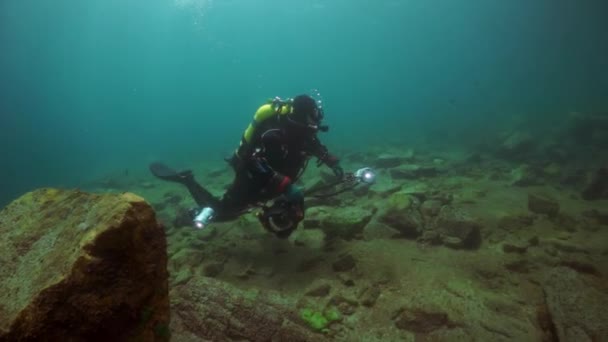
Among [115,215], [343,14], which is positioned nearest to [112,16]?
[343,14]

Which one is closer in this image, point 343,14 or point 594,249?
point 594,249

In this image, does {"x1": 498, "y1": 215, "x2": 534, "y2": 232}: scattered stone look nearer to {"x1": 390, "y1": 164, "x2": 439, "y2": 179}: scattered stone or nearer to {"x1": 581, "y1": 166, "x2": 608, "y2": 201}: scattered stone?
{"x1": 581, "y1": 166, "x2": 608, "y2": 201}: scattered stone

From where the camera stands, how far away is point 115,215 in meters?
2.22

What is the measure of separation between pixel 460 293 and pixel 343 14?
6540 centimetres

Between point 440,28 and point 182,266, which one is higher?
point 440,28

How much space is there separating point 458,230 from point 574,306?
217 centimetres

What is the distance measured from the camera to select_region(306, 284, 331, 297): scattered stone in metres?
4.57

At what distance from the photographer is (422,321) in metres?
3.90

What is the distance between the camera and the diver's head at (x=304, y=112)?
580 centimetres

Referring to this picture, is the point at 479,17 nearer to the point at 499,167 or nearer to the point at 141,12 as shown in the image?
the point at 141,12

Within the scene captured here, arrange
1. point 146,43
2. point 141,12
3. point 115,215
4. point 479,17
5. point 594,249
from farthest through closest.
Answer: point 146,43, point 479,17, point 141,12, point 594,249, point 115,215

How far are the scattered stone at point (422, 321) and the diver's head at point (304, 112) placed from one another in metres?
3.36

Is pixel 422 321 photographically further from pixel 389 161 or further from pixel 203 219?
pixel 389 161

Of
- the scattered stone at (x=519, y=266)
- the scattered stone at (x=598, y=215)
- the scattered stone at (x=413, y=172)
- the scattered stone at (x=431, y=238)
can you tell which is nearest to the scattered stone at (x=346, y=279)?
the scattered stone at (x=431, y=238)
